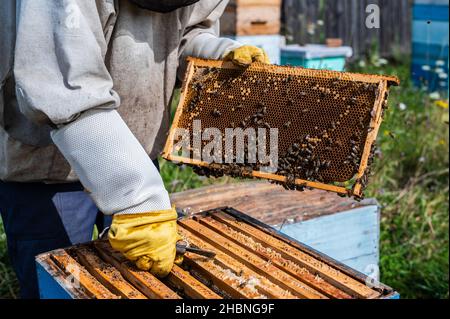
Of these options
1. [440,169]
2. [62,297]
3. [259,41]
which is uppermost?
[259,41]

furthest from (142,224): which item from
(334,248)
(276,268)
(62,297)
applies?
(334,248)

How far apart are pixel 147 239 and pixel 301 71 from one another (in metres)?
1.00

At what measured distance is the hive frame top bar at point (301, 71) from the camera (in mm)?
2412

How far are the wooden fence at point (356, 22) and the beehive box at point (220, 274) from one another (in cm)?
855

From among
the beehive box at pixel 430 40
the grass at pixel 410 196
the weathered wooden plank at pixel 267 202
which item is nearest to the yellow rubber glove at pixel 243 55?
the weathered wooden plank at pixel 267 202

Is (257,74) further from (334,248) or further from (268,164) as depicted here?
(334,248)

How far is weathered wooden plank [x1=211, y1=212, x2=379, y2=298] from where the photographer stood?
2.04m

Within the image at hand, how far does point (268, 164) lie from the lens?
2.54 m

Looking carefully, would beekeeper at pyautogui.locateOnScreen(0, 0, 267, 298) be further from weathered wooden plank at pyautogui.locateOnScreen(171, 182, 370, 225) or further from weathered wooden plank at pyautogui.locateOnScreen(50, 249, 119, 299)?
weathered wooden plank at pyautogui.locateOnScreen(171, 182, 370, 225)

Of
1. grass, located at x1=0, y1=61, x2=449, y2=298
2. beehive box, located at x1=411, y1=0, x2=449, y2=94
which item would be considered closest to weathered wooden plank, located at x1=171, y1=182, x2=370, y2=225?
grass, located at x1=0, y1=61, x2=449, y2=298

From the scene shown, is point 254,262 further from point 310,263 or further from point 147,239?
point 147,239

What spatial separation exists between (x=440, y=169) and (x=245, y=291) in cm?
402

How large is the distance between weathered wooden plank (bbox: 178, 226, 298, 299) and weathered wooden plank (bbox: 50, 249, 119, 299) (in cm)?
38

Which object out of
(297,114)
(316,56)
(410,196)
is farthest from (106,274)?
(316,56)
